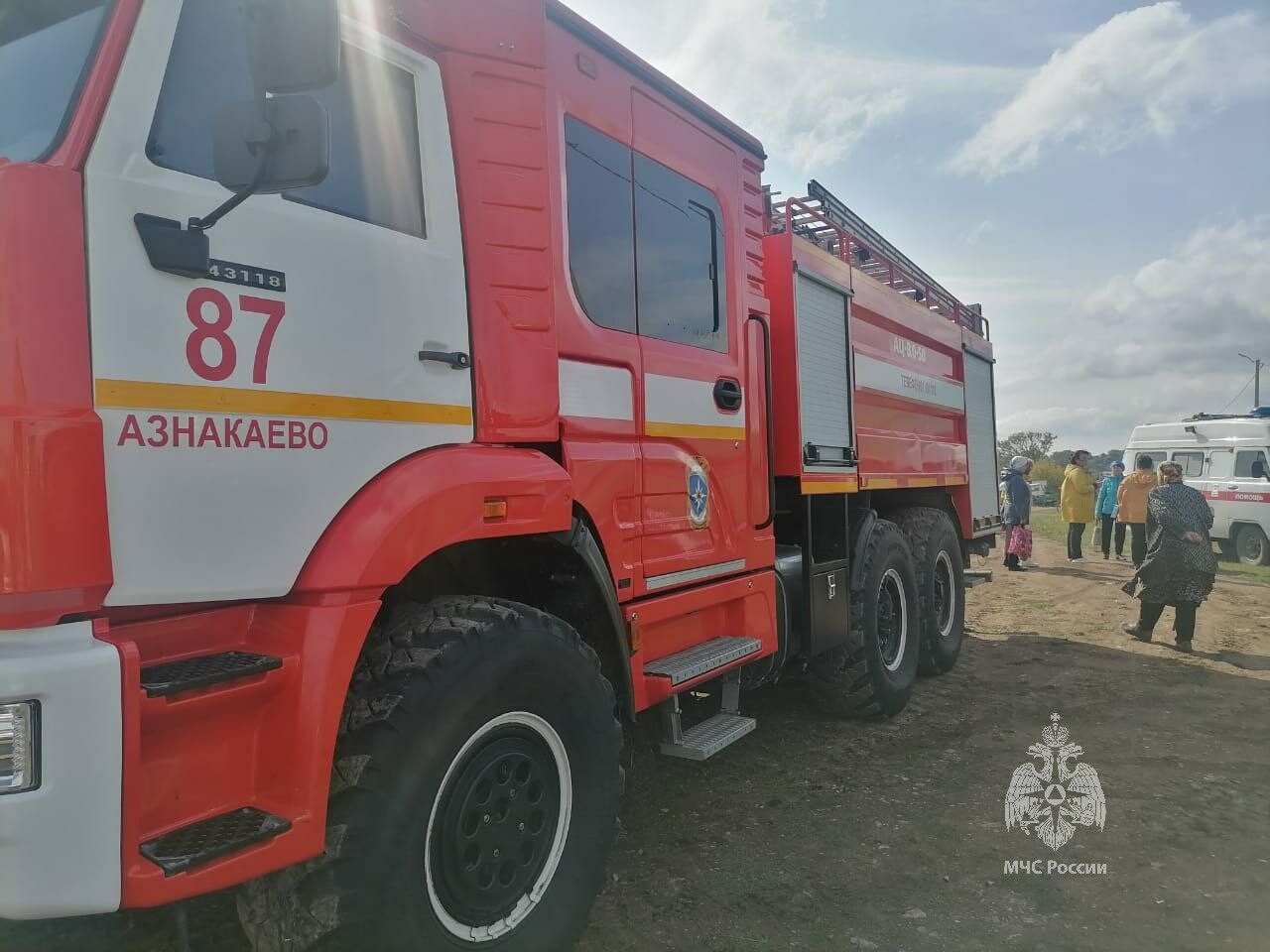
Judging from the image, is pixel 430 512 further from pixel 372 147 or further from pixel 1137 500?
pixel 1137 500

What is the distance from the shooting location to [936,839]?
145 inches

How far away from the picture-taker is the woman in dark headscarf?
7355 mm

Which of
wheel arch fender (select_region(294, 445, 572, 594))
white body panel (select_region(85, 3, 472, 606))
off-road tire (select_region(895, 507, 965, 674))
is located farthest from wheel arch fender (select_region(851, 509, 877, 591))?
white body panel (select_region(85, 3, 472, 606))

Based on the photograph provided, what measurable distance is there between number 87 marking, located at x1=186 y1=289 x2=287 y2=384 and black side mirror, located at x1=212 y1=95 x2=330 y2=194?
250mm

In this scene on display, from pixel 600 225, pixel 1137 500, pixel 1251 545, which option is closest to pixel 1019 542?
pixel 1137 500

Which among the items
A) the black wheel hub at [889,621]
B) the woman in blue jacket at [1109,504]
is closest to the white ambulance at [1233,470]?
the woman in blue jacket at [1109,504]

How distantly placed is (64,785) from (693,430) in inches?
93.3

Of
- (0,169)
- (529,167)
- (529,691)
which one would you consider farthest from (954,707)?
(0,169)

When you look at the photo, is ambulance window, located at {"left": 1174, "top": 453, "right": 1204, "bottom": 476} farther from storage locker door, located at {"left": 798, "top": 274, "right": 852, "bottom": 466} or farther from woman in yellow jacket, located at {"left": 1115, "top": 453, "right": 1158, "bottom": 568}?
storage locker door, located at {"left": 798, "top": 274, "right": 852, "bottom": 466}

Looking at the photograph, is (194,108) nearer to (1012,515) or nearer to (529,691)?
(529,691)

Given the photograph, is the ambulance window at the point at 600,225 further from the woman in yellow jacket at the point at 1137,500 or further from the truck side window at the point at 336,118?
the woman in yellow jacket at the point at 1137,500

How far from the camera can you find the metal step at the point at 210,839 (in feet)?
5.72

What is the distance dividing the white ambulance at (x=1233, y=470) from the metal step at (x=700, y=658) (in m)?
12.7

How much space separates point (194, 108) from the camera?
195 centimetres
